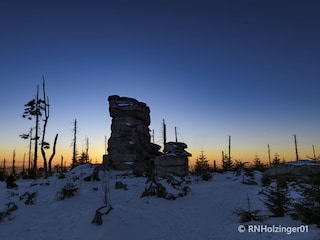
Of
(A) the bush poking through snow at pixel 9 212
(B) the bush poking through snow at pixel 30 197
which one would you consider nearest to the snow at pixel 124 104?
(B) the bush poking through snow at pixel 30 197

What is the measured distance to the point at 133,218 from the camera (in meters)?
10.9

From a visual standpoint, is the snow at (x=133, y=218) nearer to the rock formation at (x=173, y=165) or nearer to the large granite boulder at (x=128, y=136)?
the rock formation at (x=173, y=165)

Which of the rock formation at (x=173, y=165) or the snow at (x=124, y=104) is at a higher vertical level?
the snow at (x=124, y=104)

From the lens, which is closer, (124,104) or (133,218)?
(133,218)

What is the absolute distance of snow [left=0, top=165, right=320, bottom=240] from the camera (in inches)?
366

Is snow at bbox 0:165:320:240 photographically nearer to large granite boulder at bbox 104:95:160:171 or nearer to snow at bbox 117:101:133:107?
large granite boulder at bbox 104:95:160:171

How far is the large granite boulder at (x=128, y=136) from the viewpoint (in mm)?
32219

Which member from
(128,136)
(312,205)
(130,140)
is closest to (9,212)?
(312,205)

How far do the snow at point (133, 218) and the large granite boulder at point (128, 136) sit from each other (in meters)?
14.6

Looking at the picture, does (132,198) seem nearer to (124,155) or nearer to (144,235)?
(144,235)

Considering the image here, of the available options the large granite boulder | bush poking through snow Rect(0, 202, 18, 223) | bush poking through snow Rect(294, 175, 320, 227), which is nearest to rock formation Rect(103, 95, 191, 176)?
the large granite boulder

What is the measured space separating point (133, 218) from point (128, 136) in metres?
23.1

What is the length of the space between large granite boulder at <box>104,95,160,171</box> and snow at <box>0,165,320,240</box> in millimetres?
14642

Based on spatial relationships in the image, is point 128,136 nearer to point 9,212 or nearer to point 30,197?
point 30,197
